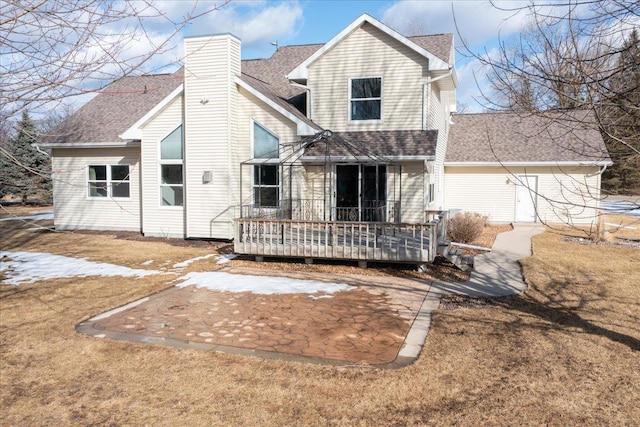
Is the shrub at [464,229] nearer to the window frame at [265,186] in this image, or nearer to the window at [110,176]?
the window frame at [265,186]

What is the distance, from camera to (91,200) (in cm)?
1861

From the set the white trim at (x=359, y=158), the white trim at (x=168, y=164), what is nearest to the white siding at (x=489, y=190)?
the white trim at (x=359, y=158)

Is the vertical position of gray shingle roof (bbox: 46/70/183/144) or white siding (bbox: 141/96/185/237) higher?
gray shingle roof (bbox: 46/70/183/144)

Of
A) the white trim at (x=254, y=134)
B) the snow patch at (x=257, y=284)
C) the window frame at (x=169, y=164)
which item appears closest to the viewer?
the snow patch at (x=257, y=284)

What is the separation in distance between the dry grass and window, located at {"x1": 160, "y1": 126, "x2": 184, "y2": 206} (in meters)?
8.22

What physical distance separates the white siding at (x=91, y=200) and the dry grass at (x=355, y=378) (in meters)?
9.89

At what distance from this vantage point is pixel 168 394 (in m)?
5.00

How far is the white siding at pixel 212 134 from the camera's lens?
14.9 meters

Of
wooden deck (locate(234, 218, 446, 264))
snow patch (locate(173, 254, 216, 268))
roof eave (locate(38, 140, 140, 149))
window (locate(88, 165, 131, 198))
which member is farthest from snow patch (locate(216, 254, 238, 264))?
window (locate(88, 165, 131, 198))

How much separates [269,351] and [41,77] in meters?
4.18

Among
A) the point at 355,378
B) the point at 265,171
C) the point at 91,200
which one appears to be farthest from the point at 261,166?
the point at 355,378

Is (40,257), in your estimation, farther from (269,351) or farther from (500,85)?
(500,85)

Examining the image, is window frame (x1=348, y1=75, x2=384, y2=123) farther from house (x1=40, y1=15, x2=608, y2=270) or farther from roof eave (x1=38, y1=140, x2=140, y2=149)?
roof eave (x1=38, y1=140, x2=140, y2=149)

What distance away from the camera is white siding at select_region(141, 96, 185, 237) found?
626 inches
